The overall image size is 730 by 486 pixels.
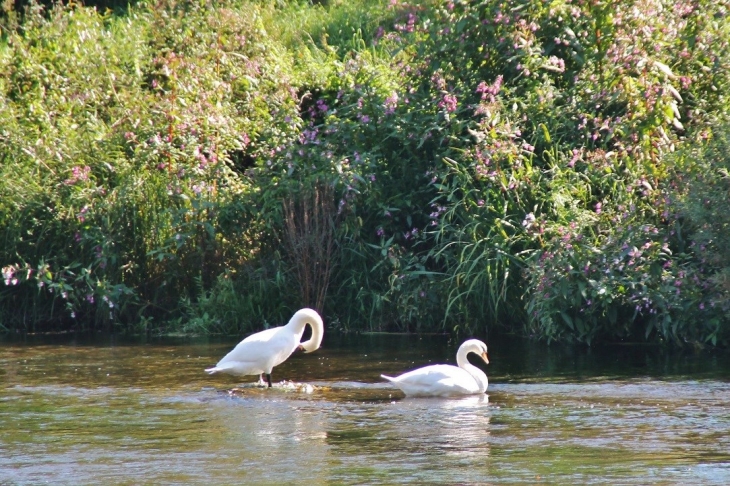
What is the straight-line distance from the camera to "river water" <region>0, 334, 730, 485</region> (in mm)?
7188

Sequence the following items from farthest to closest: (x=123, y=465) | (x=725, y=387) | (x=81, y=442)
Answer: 1. (x=725, y=387)
2. (x=81, y=442)
3. (x=123, y=465)

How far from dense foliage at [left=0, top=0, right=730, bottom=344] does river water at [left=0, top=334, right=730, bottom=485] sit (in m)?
0.83

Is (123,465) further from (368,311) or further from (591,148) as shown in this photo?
(591,148)

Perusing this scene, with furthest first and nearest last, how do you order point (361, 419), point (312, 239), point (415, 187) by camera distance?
point (415, 187) < point (312, 239) < point (361, 419)

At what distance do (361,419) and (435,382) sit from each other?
1.10 metres

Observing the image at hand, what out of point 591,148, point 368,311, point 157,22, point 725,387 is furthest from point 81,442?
point 157,22

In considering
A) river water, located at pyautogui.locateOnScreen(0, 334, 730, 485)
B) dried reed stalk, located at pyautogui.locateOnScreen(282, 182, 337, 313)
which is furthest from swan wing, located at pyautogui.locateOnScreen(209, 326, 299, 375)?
dried reed stalk, located at pyautogui.locateOnScreen(282, 182, 337, 313)

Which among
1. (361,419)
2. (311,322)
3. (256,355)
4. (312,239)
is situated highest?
(312,239)

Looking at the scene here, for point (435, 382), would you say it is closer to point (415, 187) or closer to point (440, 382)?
point (440, 382)

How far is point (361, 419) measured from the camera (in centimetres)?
883

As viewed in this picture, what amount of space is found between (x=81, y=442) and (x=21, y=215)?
6599mm

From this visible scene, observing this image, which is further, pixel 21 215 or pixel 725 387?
pixel 21 215

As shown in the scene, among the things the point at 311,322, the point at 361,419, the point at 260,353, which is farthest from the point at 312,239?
the point at 361,419

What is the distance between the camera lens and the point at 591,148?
535 inches
